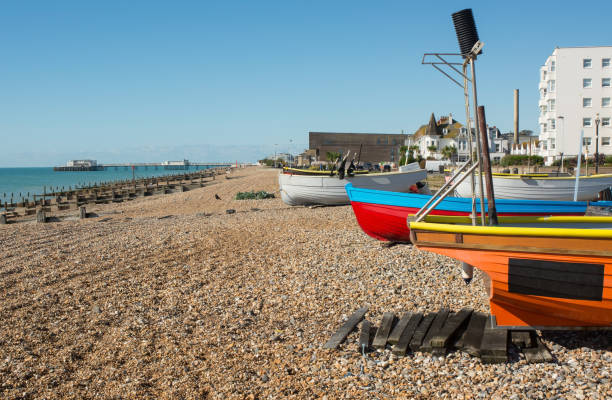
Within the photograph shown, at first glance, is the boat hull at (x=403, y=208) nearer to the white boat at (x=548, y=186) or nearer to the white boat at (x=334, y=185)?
the white boat at (x=334, y=185)

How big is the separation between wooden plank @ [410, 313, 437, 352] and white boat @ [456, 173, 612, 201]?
14.6 meters

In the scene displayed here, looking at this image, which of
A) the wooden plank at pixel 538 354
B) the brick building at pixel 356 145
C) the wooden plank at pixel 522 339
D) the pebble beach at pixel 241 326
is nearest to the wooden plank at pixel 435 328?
the pebble beach at pixel 241 326

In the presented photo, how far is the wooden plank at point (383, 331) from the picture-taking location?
621 centimetres

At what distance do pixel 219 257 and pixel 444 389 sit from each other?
764 centimetres

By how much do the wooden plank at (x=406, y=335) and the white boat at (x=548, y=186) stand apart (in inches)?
576

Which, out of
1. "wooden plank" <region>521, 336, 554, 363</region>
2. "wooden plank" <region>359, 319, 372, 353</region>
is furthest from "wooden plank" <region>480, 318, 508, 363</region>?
"wooden plank" <region>359, 319, 372, 353</region>

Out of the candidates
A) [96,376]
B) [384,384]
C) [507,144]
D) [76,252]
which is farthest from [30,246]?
[507,144]

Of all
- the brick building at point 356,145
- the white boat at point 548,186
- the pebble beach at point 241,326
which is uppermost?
the brick building at point 356,145

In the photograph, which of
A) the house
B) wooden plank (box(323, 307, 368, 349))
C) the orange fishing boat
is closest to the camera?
the orange fishing boat

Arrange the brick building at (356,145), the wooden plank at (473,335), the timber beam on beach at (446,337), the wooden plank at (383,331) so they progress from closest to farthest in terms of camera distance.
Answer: the timber beam on beach at (446,337)
the wooden plank at (473,335)
the wooden plank at (383,331)
the brick building at (356,145)

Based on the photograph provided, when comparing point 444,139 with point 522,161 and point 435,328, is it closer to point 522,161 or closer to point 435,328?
point 522,161

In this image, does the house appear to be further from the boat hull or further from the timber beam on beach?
the timber beam on beach

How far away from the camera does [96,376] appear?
592 cm

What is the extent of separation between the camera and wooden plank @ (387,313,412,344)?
6246 mm
